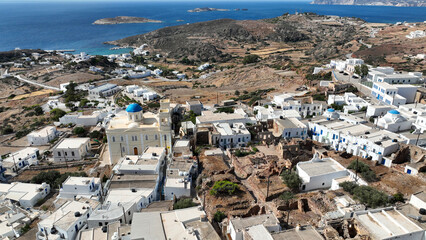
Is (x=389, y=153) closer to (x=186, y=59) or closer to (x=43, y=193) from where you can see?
Answer: (x=43, y=193)

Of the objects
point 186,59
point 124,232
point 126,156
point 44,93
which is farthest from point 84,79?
point 124,232

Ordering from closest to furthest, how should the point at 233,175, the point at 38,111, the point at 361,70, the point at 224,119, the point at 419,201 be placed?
the point at 419,201, the point at 233,175, the point at 224,119, the point at 38,111, the point at 361,70

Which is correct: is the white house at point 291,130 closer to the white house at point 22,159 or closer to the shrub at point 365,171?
the shrub at point 365,171

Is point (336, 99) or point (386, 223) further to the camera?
point (336, 99)

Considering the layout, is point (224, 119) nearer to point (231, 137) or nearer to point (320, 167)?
point (231, 137)

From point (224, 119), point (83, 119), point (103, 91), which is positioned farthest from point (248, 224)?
point (103, 91)

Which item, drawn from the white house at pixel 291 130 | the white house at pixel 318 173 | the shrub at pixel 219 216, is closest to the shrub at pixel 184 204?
the shrub at pixel 219 216
